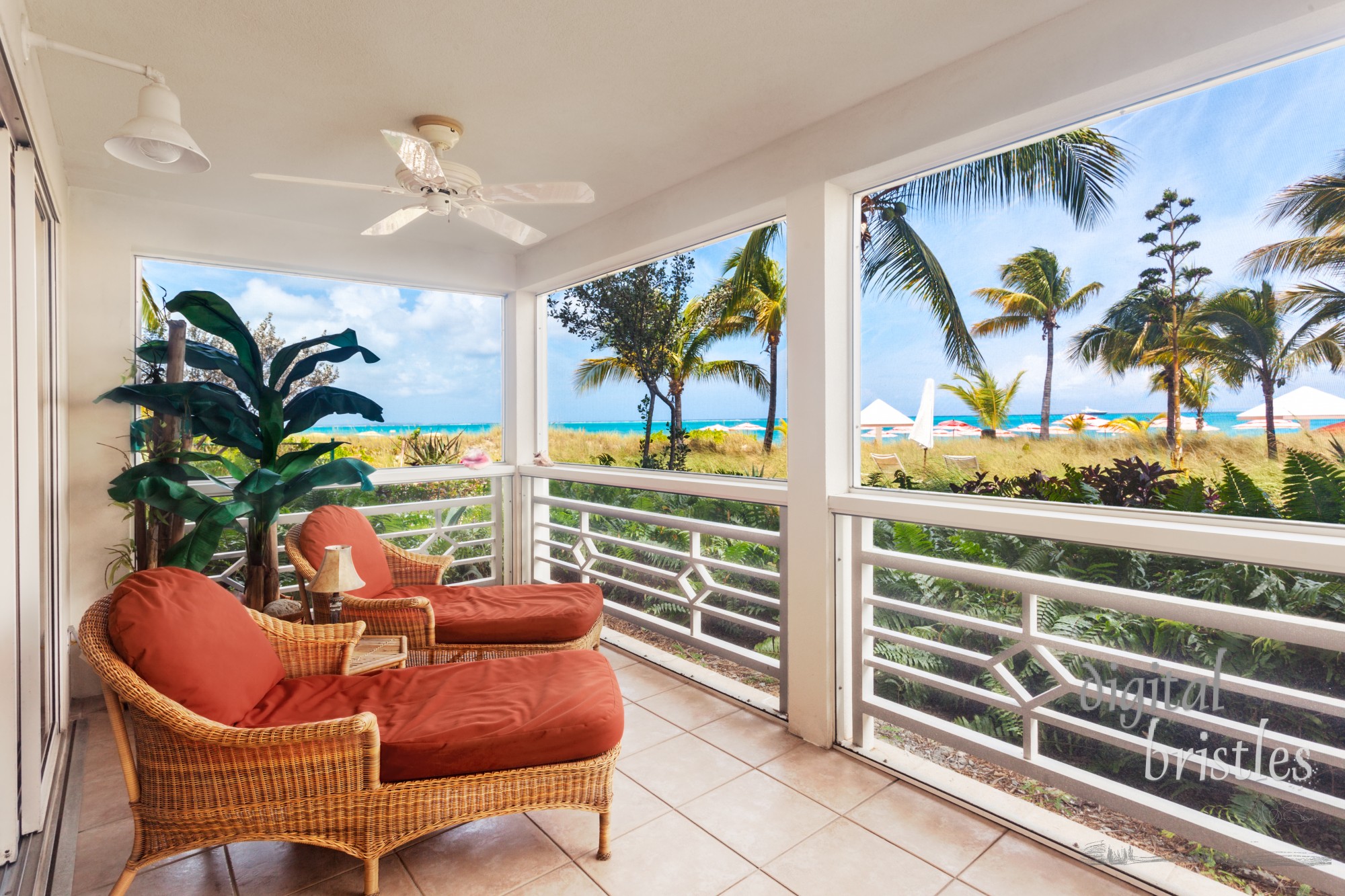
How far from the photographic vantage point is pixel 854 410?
9.54 feet

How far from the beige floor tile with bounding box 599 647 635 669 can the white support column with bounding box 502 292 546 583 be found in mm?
1185

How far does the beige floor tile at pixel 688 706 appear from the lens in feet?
10.3

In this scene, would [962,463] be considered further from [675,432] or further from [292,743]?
[292,743]

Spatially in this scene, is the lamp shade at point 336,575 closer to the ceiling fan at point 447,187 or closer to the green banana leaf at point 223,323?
the green banana leaf at point 223,323

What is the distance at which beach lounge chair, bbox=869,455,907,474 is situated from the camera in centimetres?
277

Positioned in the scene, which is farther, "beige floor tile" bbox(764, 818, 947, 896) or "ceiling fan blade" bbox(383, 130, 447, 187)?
"ceiling fan blade" bbox(383, 130, 447, 187)

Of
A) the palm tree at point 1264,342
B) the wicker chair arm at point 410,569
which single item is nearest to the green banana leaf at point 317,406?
the wicker chair arm at point 410,569

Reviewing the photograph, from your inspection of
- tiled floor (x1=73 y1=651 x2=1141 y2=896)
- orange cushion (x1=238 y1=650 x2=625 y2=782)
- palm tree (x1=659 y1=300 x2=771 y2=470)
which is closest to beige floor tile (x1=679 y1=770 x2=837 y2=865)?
tiled floor (x1=73 y1=651 x2=1141 y2=896)

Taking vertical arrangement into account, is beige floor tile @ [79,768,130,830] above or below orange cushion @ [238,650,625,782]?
below

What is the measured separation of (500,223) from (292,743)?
2161 mm

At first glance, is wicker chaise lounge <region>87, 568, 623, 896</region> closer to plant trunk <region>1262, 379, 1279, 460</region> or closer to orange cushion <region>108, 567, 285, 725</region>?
orange cushion <region>108, 567, 285, 725</region>

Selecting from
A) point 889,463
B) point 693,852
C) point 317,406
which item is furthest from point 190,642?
point 889,463

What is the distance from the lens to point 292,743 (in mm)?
1790

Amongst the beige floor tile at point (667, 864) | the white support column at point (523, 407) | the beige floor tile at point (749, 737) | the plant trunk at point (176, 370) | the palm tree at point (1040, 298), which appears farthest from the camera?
the white support column at point (523, 407)
